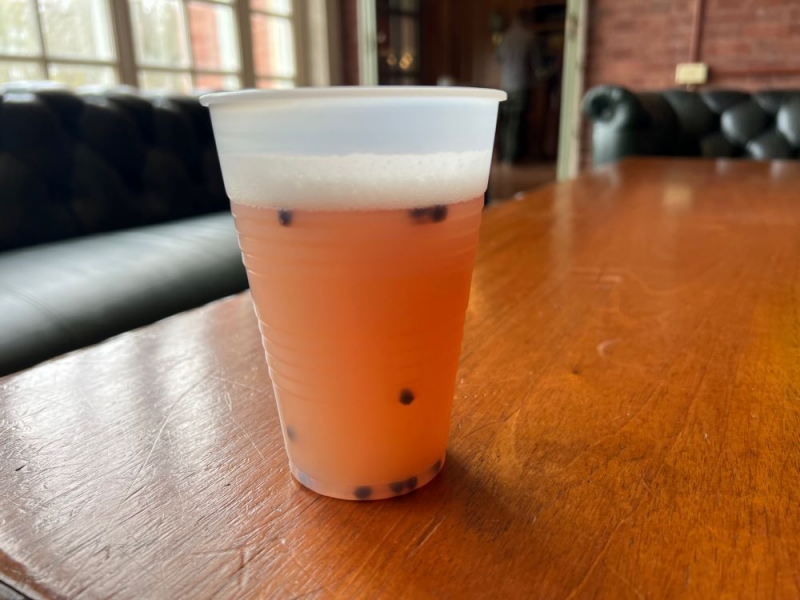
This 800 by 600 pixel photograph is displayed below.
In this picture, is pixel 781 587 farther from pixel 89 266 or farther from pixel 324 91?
pixel 89 266

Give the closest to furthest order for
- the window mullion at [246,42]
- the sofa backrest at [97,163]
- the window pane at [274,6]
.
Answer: the sofa backrest at [97,163]
the window mullion at [246,42]
the window pane at [274,6]

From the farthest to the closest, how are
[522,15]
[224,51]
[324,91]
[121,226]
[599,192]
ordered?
1. [522,15]
2. [224,51]
3. [121,226]
4. [599,192]
5. [324,91]

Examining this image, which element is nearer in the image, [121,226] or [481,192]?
[481,192]

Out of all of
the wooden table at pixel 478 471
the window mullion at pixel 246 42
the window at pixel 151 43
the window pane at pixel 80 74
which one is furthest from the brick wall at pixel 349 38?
the wooden table at pixel 478 471

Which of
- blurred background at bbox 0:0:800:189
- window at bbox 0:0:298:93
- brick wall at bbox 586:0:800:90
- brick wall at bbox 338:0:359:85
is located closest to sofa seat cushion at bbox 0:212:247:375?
blurred background at bbox 0:0:800:189

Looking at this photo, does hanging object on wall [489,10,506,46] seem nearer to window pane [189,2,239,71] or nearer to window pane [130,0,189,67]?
window pane [189,2,239,71]

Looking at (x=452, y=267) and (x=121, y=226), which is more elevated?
(x=452, y=267)

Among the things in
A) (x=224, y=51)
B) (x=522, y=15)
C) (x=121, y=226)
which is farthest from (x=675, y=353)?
(x=522, y=15)

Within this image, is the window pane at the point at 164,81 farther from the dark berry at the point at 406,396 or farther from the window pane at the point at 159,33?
the dark berry at the point at 406,396
